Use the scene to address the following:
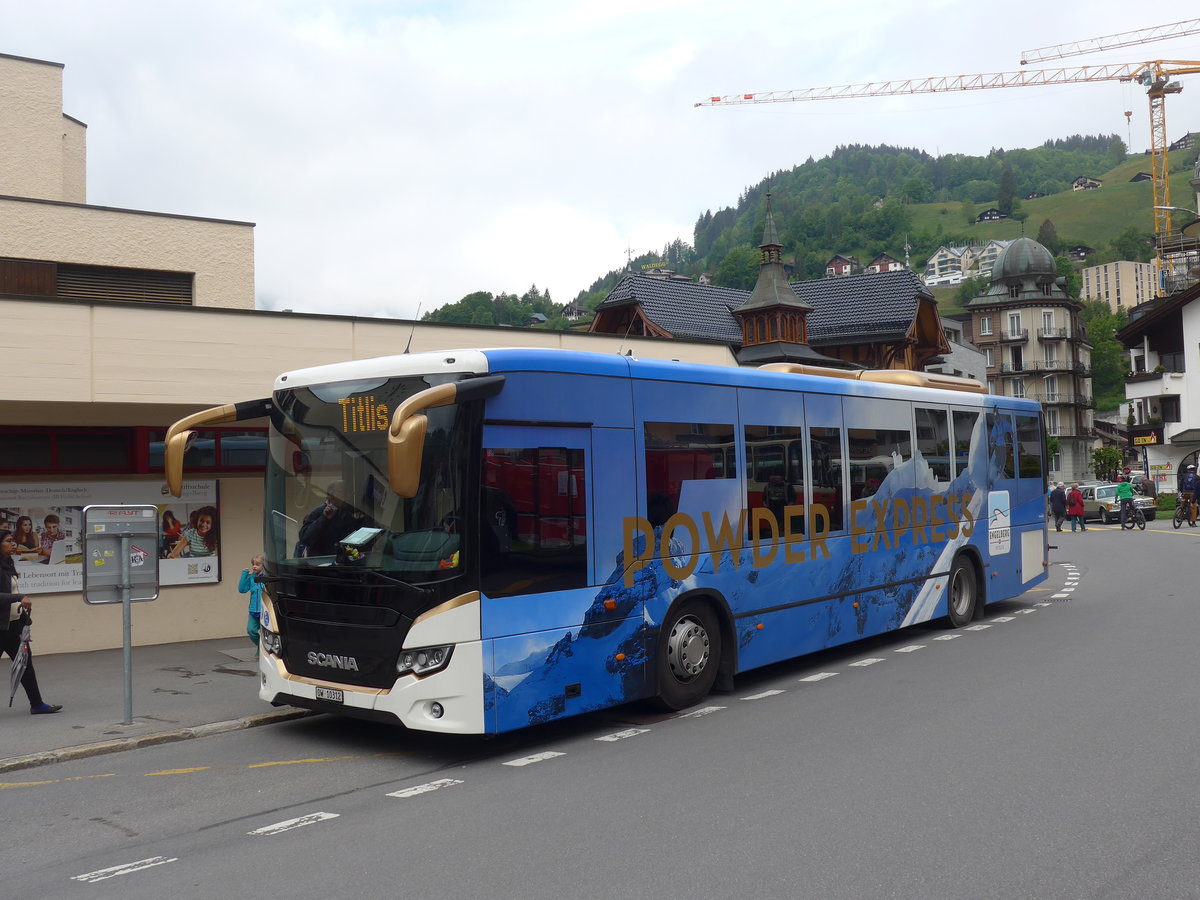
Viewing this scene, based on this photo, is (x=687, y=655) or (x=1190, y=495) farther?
(x=1190, y=495)

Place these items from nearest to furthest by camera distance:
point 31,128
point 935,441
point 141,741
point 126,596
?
1. point 141,741
2. point 126,596
3. point 935,441
4. point 31,128

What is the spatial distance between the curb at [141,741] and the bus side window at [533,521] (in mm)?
2647

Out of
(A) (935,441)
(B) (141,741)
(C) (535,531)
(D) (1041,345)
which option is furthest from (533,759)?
(D) (1041,345)

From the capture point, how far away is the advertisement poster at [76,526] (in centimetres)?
1370

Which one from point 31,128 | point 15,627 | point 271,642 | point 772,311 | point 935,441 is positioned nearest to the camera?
point 271,642

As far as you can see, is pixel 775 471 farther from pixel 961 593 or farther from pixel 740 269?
pixel 740 269

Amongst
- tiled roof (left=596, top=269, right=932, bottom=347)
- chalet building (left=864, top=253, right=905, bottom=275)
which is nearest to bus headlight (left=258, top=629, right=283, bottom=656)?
tiled roof (left=596, top=269, right=932, bottom=347)

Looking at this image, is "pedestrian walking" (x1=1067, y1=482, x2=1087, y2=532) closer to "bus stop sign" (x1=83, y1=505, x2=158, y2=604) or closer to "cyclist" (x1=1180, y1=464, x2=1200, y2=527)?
"cyclist" (x1=1180, y1=464, x2=1200, y2=527)

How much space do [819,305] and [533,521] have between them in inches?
2130

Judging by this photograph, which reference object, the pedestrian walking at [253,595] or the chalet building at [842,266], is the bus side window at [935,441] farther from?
the chalet building at [842,266]

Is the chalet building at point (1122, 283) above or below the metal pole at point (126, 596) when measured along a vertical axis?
above

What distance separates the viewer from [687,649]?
9352mm

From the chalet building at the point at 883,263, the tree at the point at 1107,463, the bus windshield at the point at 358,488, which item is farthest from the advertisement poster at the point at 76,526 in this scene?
the chalet building at the point at 883,263

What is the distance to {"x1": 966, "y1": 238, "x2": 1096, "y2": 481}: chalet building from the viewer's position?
103 m
